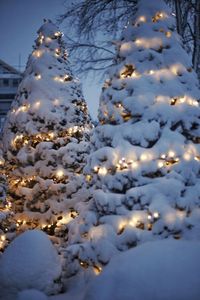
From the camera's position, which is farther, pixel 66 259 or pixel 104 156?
pixel 66 259

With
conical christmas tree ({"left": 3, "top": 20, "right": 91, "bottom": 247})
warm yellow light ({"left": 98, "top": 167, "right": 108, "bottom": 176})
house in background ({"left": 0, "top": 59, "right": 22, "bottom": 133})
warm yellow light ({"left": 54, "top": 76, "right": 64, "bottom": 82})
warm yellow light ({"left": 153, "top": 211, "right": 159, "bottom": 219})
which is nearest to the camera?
warm yellow light ({"left": 153, "top": 211, "right": 159, "bottom": 219})

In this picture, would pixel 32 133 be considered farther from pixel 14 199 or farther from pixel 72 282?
pixel 72 282

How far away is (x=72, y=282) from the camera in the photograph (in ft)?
19.6

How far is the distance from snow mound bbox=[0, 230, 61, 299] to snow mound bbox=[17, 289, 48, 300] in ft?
0.75

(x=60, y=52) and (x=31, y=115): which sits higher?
(x=60, y=52)

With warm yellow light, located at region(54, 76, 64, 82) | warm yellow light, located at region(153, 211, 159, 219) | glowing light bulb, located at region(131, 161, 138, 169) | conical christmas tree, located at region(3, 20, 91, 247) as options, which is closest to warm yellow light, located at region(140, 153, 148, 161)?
glowing light bulb, located at region(131, 161, 138, 169)

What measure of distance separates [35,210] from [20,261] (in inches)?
121

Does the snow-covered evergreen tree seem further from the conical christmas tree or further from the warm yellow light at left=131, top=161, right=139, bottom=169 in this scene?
the conical christmas tree

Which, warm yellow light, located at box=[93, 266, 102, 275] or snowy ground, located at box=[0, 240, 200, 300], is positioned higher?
snowy ground, located at box=[0, 240, 200, 300]

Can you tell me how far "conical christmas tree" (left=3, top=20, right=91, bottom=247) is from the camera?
341 inches

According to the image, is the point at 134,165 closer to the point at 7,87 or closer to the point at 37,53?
the point at 37,53

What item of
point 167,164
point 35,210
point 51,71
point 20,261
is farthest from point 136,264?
point 51,71

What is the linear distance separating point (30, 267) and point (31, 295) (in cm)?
47

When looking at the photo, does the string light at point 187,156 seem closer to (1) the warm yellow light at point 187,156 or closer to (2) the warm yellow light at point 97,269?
(1) the warm yellow light at point 187,156
